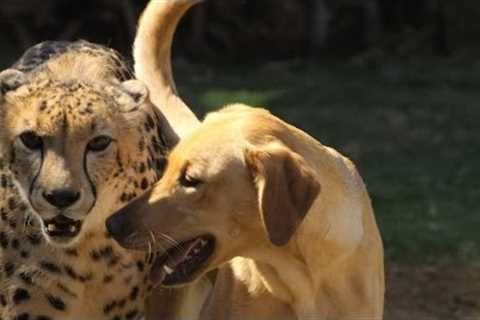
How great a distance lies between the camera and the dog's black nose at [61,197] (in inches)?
182

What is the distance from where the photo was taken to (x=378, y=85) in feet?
38.4

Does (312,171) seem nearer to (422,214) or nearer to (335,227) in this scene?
(335,227)

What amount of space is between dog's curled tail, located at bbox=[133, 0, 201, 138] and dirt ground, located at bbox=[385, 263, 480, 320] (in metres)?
1.75

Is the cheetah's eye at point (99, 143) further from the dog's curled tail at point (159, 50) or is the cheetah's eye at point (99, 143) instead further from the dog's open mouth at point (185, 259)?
the dog's curled tail at point (159, 50)

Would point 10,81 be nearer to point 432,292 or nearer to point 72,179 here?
point 72,179

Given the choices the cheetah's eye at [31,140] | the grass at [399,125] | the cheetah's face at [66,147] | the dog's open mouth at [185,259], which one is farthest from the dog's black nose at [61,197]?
the grass at [399,125]

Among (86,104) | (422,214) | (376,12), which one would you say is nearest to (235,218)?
(86,104)

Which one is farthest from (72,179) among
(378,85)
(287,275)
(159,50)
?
(378,85)

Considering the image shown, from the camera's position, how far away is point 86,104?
490cm

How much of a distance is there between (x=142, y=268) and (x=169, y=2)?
4.06 feet

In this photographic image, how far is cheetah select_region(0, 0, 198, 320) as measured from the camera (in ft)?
15.7

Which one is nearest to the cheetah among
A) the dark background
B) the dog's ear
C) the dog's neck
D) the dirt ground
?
the dog's neck

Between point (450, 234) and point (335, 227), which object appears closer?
point (335, 227)

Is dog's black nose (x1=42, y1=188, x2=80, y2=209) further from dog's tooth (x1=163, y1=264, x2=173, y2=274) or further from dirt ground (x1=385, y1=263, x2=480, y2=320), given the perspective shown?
dirt ground (x1=385, y1=263, x2=480, y2=320)
